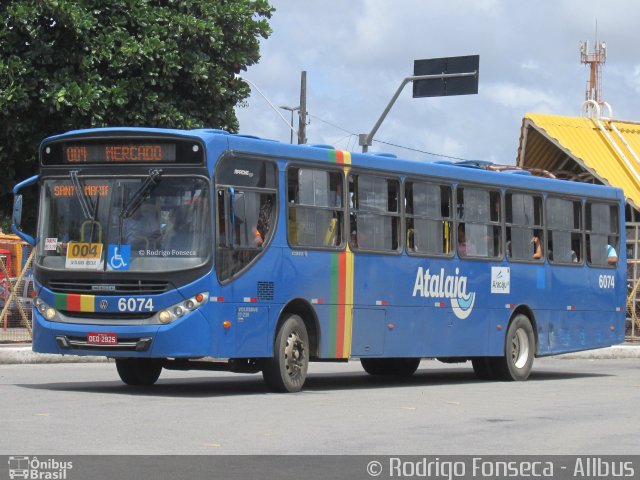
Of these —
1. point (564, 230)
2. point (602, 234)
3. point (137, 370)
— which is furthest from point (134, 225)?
point (602, 234)

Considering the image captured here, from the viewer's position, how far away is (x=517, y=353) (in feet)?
71.0

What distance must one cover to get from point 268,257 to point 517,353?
6.43m

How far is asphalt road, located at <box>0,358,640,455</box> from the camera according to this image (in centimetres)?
1130

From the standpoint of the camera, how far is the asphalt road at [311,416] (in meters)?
11.3

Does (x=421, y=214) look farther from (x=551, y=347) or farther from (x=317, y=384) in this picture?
(x=551, y=347)

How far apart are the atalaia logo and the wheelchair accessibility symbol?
497 centimetres

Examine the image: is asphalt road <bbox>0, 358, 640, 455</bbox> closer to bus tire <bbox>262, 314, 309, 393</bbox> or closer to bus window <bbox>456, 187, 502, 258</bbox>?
bus tire <bbox>262, 314, 309, 393</bbox>

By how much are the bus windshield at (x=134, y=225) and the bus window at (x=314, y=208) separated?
64.5 inches

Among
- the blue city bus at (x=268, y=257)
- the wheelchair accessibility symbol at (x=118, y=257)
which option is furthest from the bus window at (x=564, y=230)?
the wheelchair accessibility symbol at (x=118, y=257)

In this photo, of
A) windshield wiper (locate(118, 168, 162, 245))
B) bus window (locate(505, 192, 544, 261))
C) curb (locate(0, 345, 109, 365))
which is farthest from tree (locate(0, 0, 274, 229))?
windshield wiper (locate(118, 168, 162, 245))

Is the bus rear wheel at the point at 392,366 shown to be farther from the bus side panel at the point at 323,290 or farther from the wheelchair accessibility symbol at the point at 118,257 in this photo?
the wheelchair accessibility symbol at the point at 118,257

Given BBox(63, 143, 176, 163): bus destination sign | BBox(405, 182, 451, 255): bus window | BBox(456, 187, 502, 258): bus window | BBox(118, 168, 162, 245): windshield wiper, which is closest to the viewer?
BBox(118, 168, 162, 245): windshield wiper

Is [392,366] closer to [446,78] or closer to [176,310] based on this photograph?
[176,310]

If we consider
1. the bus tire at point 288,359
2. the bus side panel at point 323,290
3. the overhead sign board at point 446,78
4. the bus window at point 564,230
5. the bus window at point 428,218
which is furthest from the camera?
the overhead sign board at point 446,78
